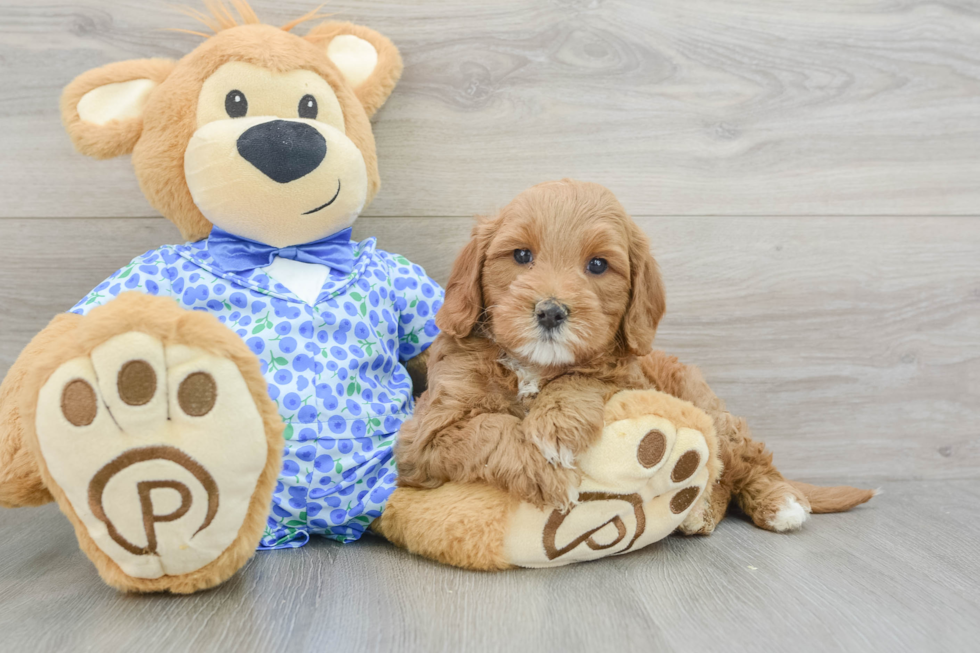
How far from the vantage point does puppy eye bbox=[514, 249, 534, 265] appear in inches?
48.5

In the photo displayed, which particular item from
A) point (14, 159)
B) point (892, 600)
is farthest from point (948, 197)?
point (14, 159)

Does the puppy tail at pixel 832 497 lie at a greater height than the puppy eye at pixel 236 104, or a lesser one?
lesser

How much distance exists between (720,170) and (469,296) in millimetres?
912

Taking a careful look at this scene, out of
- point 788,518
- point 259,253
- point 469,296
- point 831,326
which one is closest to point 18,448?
point 259,253

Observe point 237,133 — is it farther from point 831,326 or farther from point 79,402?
point 831,326

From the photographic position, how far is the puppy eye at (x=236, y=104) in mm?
1359

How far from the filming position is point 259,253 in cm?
141

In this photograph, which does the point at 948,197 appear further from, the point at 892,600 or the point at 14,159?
the point at 14,159

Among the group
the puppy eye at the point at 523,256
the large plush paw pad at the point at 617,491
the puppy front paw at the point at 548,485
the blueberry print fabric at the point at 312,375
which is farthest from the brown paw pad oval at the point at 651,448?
the blueberry print fabric at the point at 312,375

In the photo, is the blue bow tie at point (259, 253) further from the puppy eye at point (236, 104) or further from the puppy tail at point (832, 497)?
the puppy tail at point (832, 497)

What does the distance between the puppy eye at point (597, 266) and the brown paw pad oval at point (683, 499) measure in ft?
1.40

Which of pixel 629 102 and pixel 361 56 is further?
pixel 629 102

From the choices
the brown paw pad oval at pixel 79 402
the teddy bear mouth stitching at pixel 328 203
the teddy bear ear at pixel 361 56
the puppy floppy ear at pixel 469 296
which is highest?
the teddy bear ear at pixel 361 56

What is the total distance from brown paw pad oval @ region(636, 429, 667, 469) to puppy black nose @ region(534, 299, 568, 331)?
25 cm
